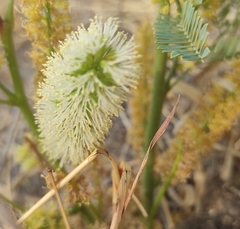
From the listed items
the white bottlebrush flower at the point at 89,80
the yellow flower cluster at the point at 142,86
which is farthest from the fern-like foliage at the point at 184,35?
the yellow flower cluster at the point at 142,86

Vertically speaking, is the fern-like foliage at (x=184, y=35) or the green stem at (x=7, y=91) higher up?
the green stem at (x=7, y=91)

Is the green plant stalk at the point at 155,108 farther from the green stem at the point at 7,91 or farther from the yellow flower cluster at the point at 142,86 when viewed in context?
the green stem at the point at 7,91

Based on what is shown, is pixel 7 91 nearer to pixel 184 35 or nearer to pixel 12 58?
pixel 12 58

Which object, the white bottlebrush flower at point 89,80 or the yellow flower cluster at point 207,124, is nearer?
the white bottlebrush flower at point 89,80

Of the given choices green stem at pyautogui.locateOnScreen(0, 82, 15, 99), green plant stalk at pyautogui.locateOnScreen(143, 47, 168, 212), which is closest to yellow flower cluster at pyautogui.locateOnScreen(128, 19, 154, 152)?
green plant stalk at pyautogui.locateOnScreen(143, 47, 168, 212)

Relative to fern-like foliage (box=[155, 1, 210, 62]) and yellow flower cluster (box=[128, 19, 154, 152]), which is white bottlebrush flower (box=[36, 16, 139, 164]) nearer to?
fern-like foliage (box=[155, 1, 210, 62])

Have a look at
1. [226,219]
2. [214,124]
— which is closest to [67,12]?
[214,124]

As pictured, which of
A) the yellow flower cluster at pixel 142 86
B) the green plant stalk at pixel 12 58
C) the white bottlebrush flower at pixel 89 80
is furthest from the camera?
the yellow flower cluster at pixel 142 86
